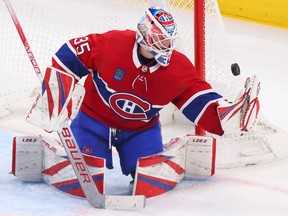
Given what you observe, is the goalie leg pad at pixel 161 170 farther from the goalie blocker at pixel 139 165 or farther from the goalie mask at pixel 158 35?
the goalie mask at pixel 158 35

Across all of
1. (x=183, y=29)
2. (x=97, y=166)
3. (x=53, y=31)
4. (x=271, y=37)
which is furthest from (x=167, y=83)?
(x=271, y=37)

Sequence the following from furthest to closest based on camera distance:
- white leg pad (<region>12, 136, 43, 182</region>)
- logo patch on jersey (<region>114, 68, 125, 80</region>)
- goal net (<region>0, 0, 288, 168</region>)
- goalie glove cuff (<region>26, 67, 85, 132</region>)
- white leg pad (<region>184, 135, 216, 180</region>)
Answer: goal net (<region>0, 0, 288, 168</region>) < white leg pad (<region>184, 135, 216, 180</region>) < white leg pad (<region>12, 136, 43, 182</region>) < logo patch on jersey (<region>114, 68, 125, 80</region>) < goalie glove cuff (<region>26, 67, 85, 132</region>)

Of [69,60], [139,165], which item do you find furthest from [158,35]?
[139,165]

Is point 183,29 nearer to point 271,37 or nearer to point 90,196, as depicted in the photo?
point 90,196

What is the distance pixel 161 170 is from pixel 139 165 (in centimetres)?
11

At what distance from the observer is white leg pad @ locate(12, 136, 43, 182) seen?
312 centimetres

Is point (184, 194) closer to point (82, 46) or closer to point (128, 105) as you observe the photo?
point (128, 105)

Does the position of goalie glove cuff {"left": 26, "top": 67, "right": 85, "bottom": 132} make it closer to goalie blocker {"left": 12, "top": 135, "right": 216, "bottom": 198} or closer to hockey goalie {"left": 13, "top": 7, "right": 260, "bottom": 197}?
hockey goalie {"left": 13, "top": 7, "right": 260, "bottom": 197}

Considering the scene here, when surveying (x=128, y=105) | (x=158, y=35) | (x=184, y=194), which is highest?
(x=158, y=35)

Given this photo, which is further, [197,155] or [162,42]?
[197,155]

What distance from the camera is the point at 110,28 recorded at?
12.8 feet

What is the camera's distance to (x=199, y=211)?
9.82ft

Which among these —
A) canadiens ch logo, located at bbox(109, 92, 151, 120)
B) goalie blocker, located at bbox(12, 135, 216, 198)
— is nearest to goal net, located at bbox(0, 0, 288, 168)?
goalie blocker, located at bbox(12, 135, 216, 198)

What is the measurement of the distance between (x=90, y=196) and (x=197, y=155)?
1.66 feet
